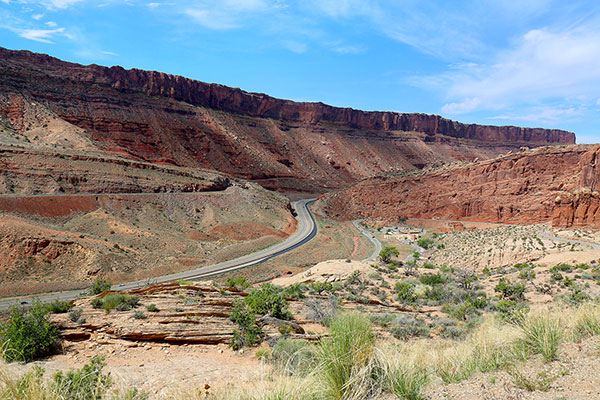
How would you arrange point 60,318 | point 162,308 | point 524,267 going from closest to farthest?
point 60,318, point 162,308, point 524,267

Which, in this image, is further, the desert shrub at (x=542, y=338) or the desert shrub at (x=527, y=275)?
the desert shrub at (x=527, y=275)

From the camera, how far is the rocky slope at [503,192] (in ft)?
107

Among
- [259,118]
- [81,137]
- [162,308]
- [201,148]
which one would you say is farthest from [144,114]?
[162,308]

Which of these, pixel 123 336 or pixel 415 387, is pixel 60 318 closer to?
pixel 123 336

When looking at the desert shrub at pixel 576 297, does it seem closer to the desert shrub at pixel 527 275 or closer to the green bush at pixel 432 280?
the desert shrub at pixel 527 275

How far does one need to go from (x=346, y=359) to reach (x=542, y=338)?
346cm

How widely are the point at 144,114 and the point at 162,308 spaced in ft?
281

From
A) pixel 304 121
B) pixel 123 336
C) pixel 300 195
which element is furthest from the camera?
pixel 304 121

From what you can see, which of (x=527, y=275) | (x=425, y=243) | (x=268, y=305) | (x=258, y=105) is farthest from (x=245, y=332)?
(x=258, y=105)

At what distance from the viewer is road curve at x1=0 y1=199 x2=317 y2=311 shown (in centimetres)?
2194

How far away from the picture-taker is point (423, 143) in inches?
5458

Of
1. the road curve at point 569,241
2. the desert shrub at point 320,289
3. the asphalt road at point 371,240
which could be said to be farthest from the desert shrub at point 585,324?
the asphalt road at point 371,240

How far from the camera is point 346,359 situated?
173 inches

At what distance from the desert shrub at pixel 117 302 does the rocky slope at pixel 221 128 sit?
177 ft
